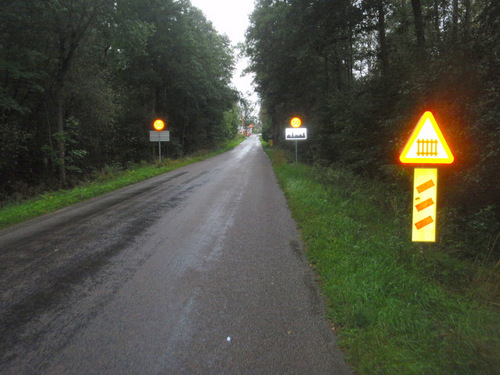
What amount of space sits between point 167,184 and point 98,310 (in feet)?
34.4

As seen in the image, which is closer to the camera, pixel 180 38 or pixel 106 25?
pixel 106 25

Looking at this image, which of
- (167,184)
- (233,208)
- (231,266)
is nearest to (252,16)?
(167,184)

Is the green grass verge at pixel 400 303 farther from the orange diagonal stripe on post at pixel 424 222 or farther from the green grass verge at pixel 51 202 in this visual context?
the green grass verge at pixel 51 202

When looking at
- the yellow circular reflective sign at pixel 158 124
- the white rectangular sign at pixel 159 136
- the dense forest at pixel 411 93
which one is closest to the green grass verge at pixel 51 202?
the white rectangular sign at pixel 159 136

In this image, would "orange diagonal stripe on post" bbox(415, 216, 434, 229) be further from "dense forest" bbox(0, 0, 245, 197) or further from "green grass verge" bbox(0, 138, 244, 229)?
"dense forest" bbox(0, 0, 245, 197)

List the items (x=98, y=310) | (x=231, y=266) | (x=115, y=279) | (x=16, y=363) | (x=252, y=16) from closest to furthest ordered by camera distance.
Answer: (x=16, y=363)
(x=98, y=310)
(x=115, y=279)
(x=231, y=266)
(x=252, y=16)

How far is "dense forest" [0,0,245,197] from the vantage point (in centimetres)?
1305

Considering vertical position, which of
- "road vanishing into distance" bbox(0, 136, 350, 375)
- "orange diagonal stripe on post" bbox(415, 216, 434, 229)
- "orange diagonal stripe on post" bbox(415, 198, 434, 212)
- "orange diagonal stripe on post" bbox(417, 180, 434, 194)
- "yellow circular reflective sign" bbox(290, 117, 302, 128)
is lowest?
"road vanishing into distance" bbox(0, 136, 350, 375)

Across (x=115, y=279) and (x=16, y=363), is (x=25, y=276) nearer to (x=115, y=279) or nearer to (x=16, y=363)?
(x=115, y=279)

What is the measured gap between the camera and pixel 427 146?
4.26m

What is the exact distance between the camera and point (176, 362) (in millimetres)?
2803

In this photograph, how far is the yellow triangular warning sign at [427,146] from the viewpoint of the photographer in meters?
4.24

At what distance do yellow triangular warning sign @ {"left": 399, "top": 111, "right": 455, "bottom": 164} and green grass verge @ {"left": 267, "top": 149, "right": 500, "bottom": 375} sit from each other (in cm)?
137

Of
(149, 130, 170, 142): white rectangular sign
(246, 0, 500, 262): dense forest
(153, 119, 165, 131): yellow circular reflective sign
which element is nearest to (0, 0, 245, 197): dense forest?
(153, 119, 165, 131): yellow circular reflective sign
